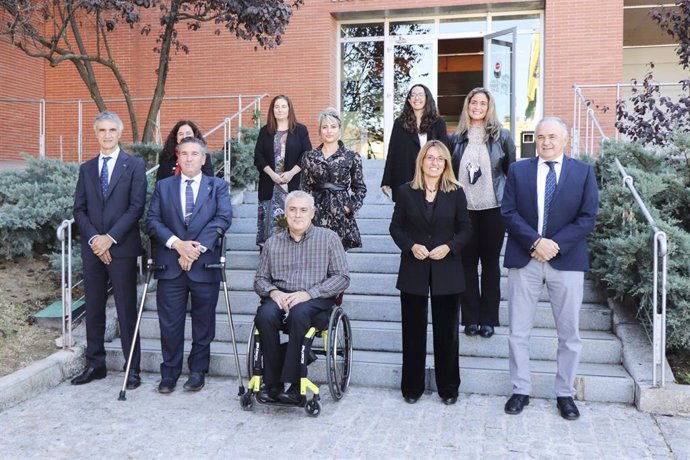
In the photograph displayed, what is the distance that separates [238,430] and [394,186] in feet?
7.75

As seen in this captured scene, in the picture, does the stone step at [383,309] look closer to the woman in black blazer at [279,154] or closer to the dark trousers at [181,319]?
the woman in black blazer at [279,154]

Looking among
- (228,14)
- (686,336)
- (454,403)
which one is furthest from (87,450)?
(228,14)

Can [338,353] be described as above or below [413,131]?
below

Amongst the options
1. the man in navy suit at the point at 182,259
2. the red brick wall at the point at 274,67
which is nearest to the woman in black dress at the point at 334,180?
the man in navy suit at the point at 182,259

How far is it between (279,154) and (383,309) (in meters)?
1.71

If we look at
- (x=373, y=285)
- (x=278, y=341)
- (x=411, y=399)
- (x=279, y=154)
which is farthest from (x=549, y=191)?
(x=279, y=154)

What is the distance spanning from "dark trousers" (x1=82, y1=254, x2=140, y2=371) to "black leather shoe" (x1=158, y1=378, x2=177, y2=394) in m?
0.32

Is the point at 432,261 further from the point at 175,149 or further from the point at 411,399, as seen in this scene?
the point at 175,149

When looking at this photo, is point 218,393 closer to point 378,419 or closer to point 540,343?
point 378,419

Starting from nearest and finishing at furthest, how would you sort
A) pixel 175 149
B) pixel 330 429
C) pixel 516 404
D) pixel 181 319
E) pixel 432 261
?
pixel 330 429, pixel 516 404, pixel 432 261, pixel 181 319, pixel 175 149

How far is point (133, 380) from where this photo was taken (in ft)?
15.7

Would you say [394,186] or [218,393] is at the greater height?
[394,186]

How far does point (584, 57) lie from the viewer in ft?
34.7

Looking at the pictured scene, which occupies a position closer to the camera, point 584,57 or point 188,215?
point 188,215
